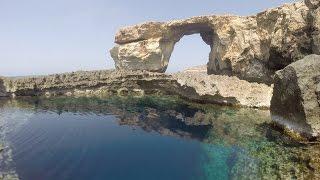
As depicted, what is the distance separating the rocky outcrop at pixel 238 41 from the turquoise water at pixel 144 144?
416 inches

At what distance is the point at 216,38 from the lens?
60.5m

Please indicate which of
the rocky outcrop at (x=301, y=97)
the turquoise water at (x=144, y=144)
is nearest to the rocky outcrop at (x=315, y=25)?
the turquoise water at (x=144, y=144)

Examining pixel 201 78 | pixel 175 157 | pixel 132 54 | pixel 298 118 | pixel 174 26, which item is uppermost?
pixel 174 26

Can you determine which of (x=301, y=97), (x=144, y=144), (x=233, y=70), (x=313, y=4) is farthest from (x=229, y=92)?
(x=144, y=144)

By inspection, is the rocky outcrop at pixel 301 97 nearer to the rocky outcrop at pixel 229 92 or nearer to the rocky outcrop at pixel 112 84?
the rocky outcrop at pixel 229 92

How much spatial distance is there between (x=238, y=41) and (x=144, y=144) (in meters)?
32.8

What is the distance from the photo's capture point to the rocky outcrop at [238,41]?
134ft

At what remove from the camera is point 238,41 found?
52.5 m

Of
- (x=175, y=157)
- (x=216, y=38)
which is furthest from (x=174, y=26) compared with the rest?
(x=175, y=157)

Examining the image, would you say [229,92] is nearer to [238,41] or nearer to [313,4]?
[238,41]

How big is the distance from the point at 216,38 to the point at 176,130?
112 feet

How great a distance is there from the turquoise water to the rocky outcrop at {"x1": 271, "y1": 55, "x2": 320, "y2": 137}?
5.89 feet

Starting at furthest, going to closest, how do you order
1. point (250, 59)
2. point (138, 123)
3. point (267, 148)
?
1. point (250, 59)
2. point (138, 123)
3. point (267, 148)

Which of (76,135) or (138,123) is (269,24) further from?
(76,135)
